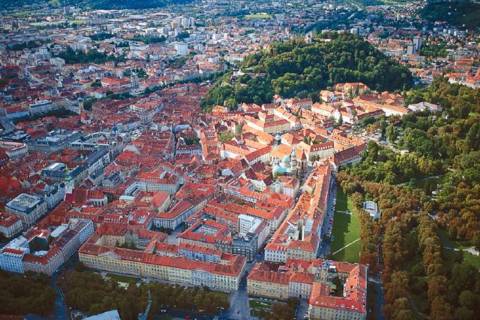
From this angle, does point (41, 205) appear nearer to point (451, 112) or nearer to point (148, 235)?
point (148, 235)

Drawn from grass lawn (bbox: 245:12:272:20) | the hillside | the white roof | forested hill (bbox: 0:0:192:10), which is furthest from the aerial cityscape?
forested hill (bbox: 0:0:192:10)

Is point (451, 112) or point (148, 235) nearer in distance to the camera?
point (148, 235)

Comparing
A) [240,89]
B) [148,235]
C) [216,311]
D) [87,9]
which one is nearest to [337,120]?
[240,89]

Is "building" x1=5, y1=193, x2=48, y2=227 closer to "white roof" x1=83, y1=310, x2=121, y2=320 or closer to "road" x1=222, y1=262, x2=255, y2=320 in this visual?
"white roof" x1=83, y1=310, x2=121, y2=320

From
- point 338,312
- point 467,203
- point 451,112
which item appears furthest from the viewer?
point 451,112

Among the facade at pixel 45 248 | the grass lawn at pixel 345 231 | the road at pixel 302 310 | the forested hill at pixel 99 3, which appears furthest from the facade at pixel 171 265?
the forested hill at pixel 99 3

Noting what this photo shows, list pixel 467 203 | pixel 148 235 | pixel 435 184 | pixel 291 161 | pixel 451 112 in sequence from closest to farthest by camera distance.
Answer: pixel 148 235 < pixel 467 203 < pixel 435 184 < pixel 291 161 < pixel 451 112

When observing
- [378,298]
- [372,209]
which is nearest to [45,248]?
[378,298]

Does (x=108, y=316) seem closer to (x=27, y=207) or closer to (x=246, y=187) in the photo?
(x=27, y=207)
